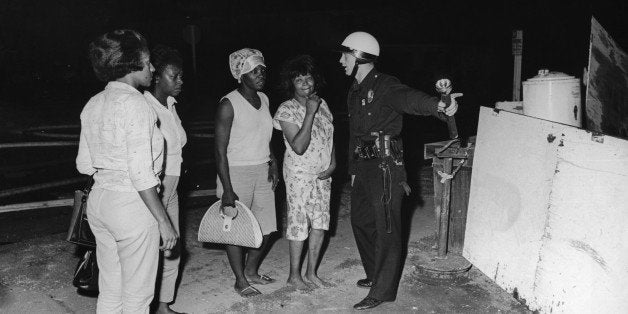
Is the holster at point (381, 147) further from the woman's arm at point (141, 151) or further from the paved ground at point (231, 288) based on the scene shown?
the woman's arm at point (141, 151)

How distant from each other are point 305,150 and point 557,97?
185 cm

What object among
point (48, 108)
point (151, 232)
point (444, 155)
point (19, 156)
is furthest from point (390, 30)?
point (151, 232)

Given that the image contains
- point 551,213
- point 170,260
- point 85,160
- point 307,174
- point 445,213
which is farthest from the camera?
point 445,213

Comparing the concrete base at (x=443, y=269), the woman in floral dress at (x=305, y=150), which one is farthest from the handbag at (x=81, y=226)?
the concrete base at (x=443, y=269)

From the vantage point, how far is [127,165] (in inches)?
107

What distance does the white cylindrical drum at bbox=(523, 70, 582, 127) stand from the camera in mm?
3990

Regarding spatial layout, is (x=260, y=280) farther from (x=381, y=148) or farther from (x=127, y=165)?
(x=127, y=165)

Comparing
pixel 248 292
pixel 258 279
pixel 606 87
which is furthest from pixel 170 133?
pixel 606 87

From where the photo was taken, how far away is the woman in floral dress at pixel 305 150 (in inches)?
163

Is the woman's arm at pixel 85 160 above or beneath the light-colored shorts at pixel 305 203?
above

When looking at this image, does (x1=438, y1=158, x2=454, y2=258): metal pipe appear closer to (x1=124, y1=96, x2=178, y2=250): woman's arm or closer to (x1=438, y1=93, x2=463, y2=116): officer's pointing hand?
(x1=438, y1=93, x2=463, y2=116): officer's pointing hand

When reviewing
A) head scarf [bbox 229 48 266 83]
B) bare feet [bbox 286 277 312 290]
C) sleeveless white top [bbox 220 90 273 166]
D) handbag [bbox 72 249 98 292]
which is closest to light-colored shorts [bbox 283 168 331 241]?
sleeveless white top [bbox 220 90 273 166]

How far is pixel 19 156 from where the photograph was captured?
11148 millimetres

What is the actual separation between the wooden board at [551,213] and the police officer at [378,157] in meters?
0.64
